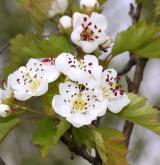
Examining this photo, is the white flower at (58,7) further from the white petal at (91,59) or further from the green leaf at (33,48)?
the white petal at (91,59)

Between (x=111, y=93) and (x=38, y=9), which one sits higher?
(x=38, y=9)

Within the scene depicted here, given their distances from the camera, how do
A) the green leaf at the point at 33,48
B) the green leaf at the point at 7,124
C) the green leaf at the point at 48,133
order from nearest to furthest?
the green leaf at the point at 48,133 < the green leaf at the point at 7,124 < the green leaf at the point at 33,48

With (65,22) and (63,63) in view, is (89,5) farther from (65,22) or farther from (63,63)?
(63,63)

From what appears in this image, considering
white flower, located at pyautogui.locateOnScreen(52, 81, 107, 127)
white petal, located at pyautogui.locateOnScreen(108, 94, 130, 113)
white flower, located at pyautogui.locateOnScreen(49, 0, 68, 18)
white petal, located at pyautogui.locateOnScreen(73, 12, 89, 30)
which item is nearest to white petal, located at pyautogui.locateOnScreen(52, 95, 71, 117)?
white flower, located at pyautogui.locateOnScreen(52, 81, 107, 127)

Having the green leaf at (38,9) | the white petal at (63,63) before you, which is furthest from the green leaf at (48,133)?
the green leaf at (38,9)

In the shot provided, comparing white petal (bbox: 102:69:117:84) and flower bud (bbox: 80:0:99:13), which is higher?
flower bud (bbox: 80:0:99:13)

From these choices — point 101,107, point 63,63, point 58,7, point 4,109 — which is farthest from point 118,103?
point 58,7

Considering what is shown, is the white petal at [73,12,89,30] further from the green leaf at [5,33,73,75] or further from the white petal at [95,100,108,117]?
the white petal at [95,100,108,117]

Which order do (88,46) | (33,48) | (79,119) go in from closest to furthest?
(79,119) → (88,46) → (33,48)

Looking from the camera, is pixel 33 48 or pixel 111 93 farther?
pixel 33 48
